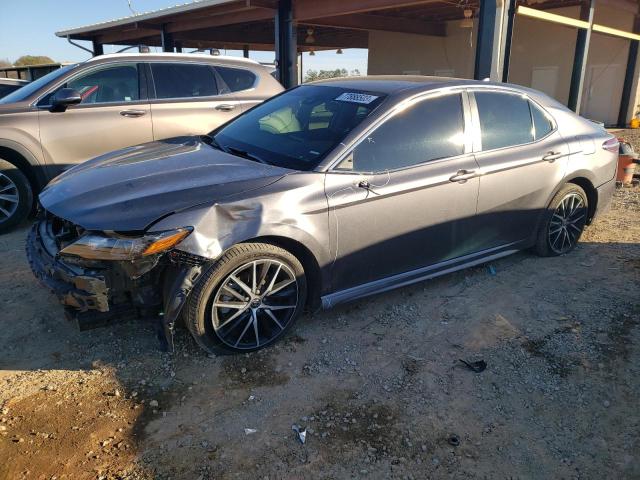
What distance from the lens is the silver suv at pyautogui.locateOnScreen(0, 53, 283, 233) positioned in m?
5.45

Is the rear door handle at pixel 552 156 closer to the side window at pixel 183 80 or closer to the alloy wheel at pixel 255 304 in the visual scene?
the alloy wheel at pixel 255 304

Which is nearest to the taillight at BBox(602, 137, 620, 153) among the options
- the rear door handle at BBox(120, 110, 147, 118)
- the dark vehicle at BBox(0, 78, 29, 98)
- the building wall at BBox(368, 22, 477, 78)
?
the rear door handle at BBox(120, 110, 147, 118)

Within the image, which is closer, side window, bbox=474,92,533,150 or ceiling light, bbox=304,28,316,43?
side window, bbox=474,92,533,150

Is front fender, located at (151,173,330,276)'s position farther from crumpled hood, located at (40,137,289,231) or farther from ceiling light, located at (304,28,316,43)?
ceiling light, located at (304,28,316,43)

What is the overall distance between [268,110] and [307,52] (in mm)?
23004

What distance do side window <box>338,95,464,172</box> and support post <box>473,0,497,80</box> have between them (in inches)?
187

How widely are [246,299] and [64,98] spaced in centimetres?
356

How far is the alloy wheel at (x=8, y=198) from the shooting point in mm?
5427

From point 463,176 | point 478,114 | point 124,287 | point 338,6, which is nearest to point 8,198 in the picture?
point 124,287

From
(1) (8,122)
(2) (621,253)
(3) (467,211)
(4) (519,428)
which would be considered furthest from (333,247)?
(1) (8,122)

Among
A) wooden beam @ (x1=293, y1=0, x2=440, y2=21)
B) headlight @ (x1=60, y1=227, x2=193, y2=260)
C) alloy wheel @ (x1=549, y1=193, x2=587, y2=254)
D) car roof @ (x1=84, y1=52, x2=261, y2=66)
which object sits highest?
wooden beam @ (x1=293, y1=0, x2=440, y2=21)

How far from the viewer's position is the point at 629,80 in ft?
50.5

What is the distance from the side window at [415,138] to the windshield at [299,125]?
0.18 metres

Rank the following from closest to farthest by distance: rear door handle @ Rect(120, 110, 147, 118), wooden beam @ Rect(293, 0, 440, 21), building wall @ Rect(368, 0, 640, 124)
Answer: rear door handle @ Rect(120, 110, 147, 118)
wooden beam @ Rect(293, 0, 440, 21)
building wall @ Rect(368, 0, 640, 124)
